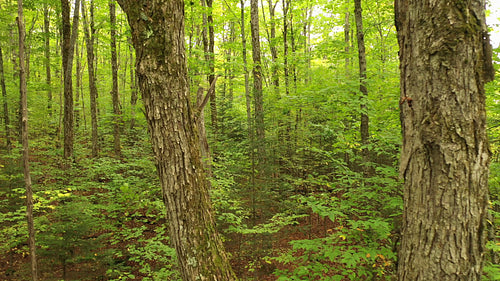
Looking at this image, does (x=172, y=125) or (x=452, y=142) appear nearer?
(x=452, y=142)

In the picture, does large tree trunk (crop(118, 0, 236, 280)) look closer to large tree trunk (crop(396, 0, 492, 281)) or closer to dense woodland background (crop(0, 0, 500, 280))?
dense woodland background (crop(0, 0, 500, 280))

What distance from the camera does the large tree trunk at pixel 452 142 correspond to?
1485 millimetres

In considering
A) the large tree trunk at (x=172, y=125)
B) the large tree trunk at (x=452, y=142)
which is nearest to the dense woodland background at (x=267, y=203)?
the large tree trunk at (x=172, y=125)

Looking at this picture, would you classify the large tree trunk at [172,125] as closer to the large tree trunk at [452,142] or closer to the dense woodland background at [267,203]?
the dense woodland background at [267,203]

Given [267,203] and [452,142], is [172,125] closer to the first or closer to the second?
[452,142]

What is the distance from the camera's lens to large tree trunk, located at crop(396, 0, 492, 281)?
1.49 m

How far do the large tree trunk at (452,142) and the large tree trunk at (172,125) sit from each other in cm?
193

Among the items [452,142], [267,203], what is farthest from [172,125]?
[267,203]

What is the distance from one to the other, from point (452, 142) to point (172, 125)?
235 cm

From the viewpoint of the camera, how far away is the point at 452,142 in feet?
4.93

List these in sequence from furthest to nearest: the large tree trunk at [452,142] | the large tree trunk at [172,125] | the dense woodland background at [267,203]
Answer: the dense woodland background at [267,203]
the large tree trunk at [172,125]
the large tree trunk at [452,142]

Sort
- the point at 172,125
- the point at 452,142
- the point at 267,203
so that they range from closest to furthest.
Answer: the point at 452,142
the point at 172,125
the point at 267,203

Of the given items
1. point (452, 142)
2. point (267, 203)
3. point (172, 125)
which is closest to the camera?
point (452, 142)

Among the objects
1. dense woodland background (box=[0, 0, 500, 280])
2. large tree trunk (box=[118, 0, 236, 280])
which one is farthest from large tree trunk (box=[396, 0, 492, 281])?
large tree trunk (box=[118, 0, 236, 280])
